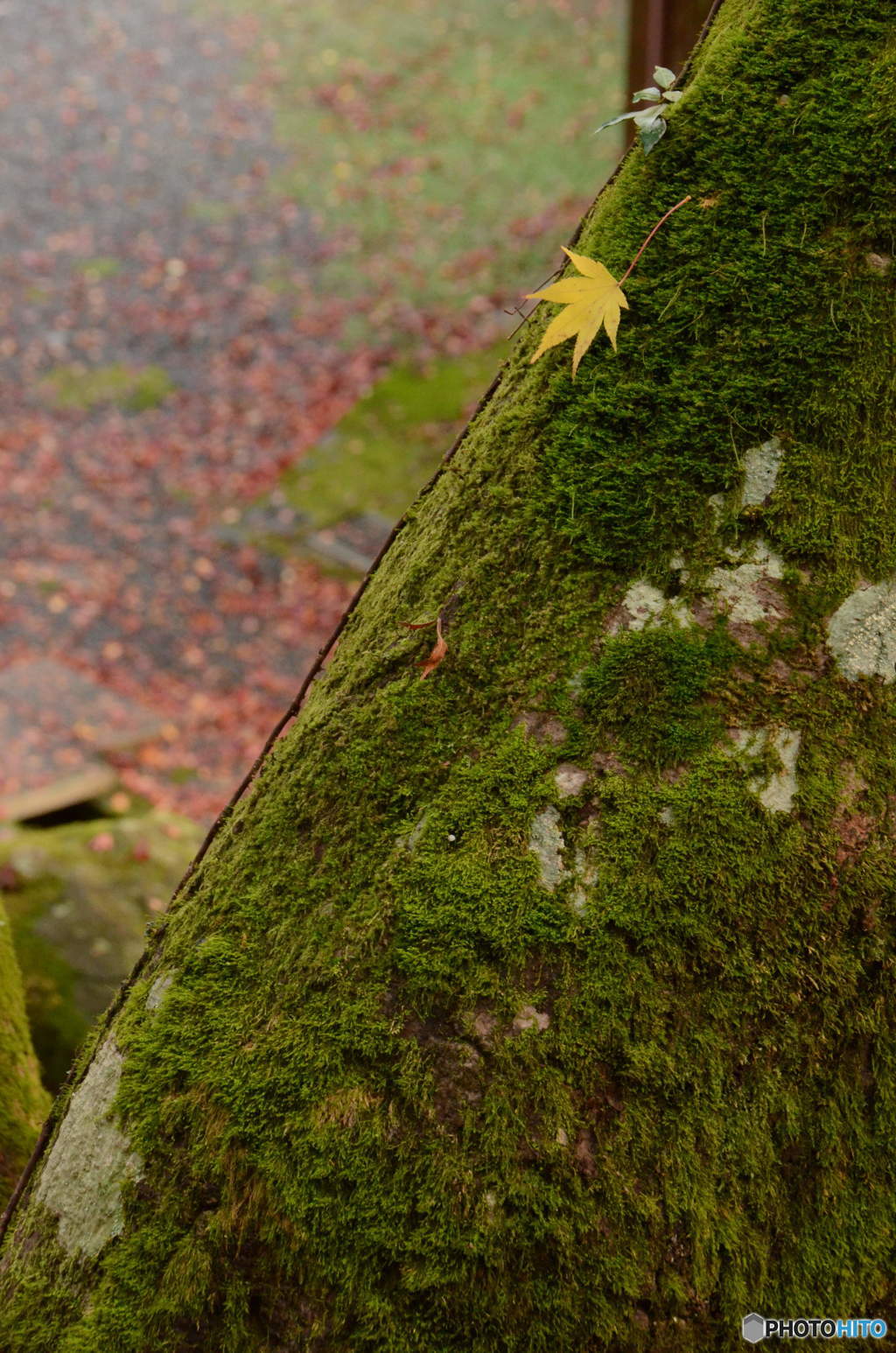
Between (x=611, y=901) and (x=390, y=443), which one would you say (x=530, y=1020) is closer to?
(x=611, y=901)

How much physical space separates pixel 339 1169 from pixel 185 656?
669 cm

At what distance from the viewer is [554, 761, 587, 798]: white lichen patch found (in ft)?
4.68

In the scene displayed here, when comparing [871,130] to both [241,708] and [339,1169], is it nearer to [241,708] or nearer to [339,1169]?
[339,1169]

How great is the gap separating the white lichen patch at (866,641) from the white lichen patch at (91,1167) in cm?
129

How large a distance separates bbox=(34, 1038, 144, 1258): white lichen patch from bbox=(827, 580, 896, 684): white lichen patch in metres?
1.29

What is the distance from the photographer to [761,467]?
1463 mm

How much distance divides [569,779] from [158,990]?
0.76 m

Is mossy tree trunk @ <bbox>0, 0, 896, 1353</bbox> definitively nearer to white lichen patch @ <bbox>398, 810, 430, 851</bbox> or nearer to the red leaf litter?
white lichen patch @ <bbox>398, 810, 430, 851</bbox>

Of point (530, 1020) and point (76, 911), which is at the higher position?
point (530, 1020)

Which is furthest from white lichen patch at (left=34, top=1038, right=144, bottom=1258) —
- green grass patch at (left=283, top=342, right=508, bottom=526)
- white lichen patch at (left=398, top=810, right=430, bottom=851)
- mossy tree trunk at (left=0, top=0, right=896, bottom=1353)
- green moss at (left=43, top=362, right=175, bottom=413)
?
green moss at (left=43, top=362, right=175, bottom=413)

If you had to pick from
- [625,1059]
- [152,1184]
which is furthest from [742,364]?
[152,1184]

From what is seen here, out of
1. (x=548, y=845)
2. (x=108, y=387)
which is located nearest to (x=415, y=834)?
(x=548, y=845)

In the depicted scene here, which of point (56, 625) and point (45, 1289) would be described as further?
point (56, 625)

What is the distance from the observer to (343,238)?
36.9 ft
